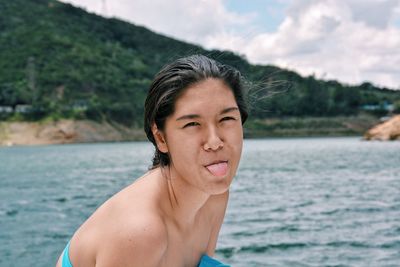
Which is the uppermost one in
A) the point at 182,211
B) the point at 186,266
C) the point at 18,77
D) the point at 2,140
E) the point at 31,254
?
the point at 182,211

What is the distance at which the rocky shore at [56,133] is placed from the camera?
313ft

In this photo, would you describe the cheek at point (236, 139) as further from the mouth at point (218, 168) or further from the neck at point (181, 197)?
the neck at point (181, 197)

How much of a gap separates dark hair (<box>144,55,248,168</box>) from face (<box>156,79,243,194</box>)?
3 centimetres

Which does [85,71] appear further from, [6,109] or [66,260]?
[66,260]

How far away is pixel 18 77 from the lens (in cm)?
Answer: 11500

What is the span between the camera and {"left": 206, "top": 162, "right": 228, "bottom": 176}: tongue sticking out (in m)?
2.36

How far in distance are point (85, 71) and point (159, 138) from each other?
122m

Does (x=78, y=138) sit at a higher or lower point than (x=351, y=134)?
lower

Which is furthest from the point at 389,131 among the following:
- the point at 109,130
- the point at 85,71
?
the point at 85,71

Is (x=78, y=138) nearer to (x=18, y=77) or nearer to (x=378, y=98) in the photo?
(x=18, y=77)

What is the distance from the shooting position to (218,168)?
2.36m

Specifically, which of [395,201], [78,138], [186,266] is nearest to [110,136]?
[78,138]

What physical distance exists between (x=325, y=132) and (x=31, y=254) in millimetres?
112689

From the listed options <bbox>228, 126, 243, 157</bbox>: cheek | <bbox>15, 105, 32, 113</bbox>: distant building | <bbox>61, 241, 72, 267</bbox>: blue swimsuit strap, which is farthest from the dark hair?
<bbox>15, 105, 32, 113</bbox>: distant building
